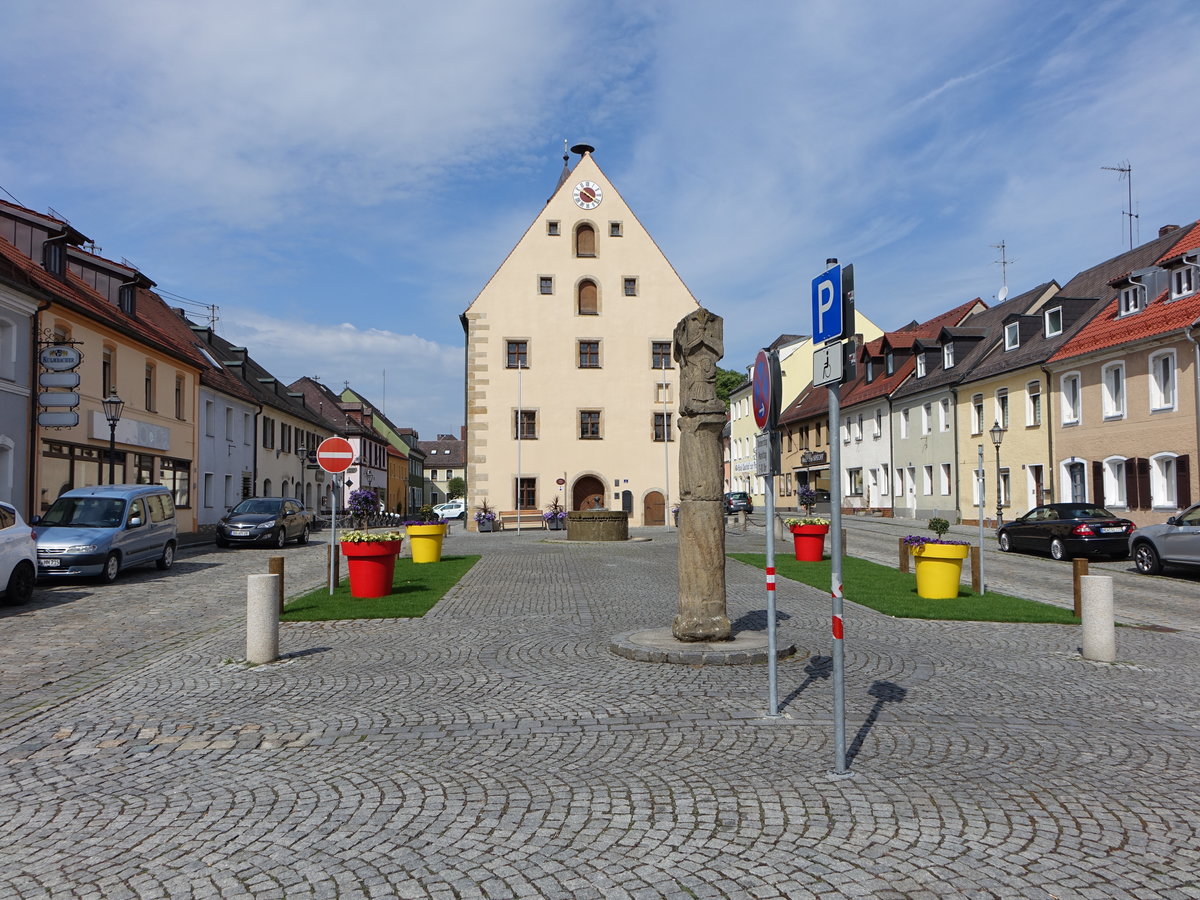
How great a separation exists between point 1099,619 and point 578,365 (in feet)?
117

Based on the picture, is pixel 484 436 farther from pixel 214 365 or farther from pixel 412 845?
pixel 412 845

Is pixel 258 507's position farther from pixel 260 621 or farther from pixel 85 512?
pixel 260 621

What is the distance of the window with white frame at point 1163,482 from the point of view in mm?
26781

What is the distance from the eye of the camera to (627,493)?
1716 inches

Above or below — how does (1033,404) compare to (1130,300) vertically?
below

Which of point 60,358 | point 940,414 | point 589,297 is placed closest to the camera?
point 60,358

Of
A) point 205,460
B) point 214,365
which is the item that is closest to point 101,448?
point 205,460

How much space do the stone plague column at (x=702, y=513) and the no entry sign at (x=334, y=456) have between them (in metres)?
7.30

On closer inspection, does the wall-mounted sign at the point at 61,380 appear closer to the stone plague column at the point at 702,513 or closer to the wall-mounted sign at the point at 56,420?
the wall-mounted sign at the point at 56,420

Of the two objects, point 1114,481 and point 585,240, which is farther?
point 585,240

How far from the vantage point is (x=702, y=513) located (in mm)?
8938

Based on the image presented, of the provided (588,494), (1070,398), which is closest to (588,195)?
(588,494)

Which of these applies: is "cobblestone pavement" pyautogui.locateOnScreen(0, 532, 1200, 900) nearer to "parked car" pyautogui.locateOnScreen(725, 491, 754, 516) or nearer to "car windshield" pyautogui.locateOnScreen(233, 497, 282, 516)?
"car windshield" pyautogui.locateOnScreen(233, 497, 282, 516)

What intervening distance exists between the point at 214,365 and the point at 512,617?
3426cm
